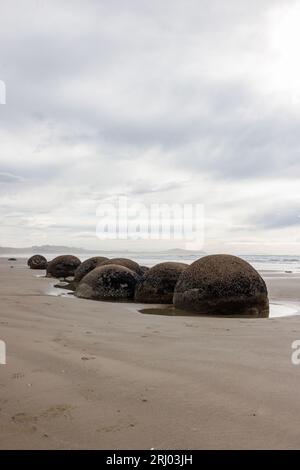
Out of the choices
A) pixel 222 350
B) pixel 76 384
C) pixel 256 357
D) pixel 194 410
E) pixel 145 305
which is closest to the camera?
pixel 194 410

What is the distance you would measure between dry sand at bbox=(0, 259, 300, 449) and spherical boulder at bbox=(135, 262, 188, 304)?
4.82 m

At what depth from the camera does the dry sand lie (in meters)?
2.30

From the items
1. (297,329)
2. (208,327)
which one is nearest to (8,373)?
(208,327)

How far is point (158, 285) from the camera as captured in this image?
10.3 meters

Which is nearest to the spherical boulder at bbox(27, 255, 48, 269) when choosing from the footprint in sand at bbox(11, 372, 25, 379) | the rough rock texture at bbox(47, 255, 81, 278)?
the rough rock texture at bbox(47, 255, 81, 278)

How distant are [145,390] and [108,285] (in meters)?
7.89

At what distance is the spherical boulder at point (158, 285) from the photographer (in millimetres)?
10195

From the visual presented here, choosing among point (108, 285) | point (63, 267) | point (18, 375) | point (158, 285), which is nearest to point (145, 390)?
point (18, 375)

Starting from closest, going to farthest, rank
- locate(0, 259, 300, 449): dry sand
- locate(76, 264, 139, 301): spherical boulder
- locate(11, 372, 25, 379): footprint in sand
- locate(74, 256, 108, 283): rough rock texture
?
locate(0, 259, 300, 449): dry sand
locate(11, 372, 25, 379): footprint in sand
locate(76, 264, 139, 301): spherical boulder
locate(74, 256, 108, 283): rough rock texture

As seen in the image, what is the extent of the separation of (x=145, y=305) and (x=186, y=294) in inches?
50.8

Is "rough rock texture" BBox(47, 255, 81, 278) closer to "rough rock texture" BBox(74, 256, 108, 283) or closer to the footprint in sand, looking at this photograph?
"rough rock texture" BBox(74, 256, 108, 283)

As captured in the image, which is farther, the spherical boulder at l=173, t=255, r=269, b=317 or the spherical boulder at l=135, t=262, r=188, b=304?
the spherical boulder at l=135, t=262, r=188, b=304
